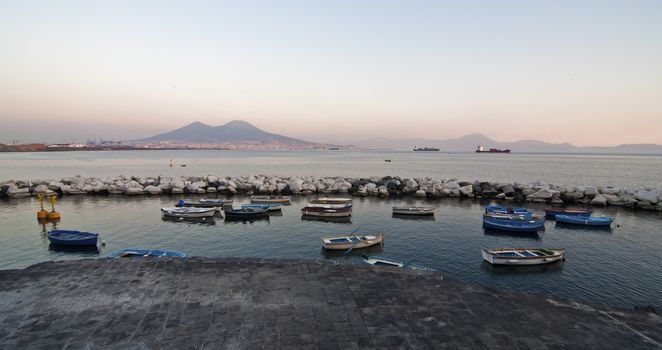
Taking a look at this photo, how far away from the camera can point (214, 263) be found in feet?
45.0

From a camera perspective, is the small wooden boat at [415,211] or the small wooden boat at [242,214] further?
the small wooden boat at [415,211]

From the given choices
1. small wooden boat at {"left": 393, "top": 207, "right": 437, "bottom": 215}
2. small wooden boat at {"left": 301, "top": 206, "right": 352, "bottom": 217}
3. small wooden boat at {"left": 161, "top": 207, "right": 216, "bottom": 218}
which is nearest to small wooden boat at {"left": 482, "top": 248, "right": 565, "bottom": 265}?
small wooden boat at {"left": 393, "top": 207, "right": 437, "bottom": 215}

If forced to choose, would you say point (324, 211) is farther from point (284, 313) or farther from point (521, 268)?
point (284, 313)

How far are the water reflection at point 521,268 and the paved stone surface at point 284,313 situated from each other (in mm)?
8875

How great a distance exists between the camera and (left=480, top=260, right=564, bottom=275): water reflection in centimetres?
1959

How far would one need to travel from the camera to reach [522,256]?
20250 mm

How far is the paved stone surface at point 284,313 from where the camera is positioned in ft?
27.5

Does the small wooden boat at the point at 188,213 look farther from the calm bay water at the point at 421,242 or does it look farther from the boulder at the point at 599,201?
the boulder at the point at 599,201

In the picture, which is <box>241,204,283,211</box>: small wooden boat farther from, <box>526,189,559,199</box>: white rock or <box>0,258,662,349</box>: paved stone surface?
<box>526,189,559,199</box>: white rock

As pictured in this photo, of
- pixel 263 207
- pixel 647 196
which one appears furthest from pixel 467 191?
pixel 263 207

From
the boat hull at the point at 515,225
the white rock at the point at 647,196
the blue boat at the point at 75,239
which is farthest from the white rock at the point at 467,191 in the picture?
the blue boat at the point at 75,239

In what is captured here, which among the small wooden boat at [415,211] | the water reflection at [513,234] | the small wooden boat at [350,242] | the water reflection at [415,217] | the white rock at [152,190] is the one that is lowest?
the water reflection at [513,234]

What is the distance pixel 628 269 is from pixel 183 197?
45218mm

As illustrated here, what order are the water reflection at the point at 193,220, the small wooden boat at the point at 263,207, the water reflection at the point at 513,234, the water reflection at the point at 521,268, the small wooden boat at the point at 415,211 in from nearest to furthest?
the water reflection at the point at 521,268, the water reflection at the point at 513,234, the water reflection at the point at 193,220, the small wooden boat at the point at 263,207, the small wooden boat at the point at 415,211
